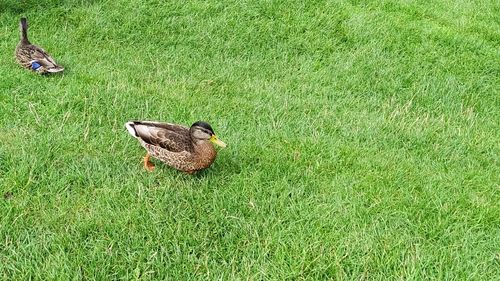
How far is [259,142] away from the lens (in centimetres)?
514

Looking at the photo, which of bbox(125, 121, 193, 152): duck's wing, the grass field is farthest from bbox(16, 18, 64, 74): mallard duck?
bbox(125, 121, 193, 152): duck's wing

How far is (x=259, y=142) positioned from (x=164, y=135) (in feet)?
3.75

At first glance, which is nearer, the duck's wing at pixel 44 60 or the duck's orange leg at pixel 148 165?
the duck's orange leg at pixel 148 165

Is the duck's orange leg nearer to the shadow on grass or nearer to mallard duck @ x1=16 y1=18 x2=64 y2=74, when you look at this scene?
mallard duck @ x1=16 y1=18 x2=64 y2=74

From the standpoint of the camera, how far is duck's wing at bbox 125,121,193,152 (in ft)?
14.1

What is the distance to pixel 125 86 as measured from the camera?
237 inches

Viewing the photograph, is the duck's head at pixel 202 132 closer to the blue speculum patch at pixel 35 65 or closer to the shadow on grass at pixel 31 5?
the blue speculum patch at pixel 35 65

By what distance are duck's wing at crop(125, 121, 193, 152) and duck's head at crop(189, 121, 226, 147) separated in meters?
0.08

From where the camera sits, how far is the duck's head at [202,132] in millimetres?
A: 4262

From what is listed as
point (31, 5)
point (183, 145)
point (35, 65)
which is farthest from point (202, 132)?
point (31, 5)

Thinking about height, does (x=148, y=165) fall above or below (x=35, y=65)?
below

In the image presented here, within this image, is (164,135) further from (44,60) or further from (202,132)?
(44,60)

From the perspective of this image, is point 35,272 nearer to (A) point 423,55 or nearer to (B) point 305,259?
(B) point 305,259

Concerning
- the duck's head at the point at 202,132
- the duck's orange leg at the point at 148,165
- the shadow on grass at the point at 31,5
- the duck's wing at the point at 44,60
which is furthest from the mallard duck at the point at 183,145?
the shadow on grass at the point at 31,5
